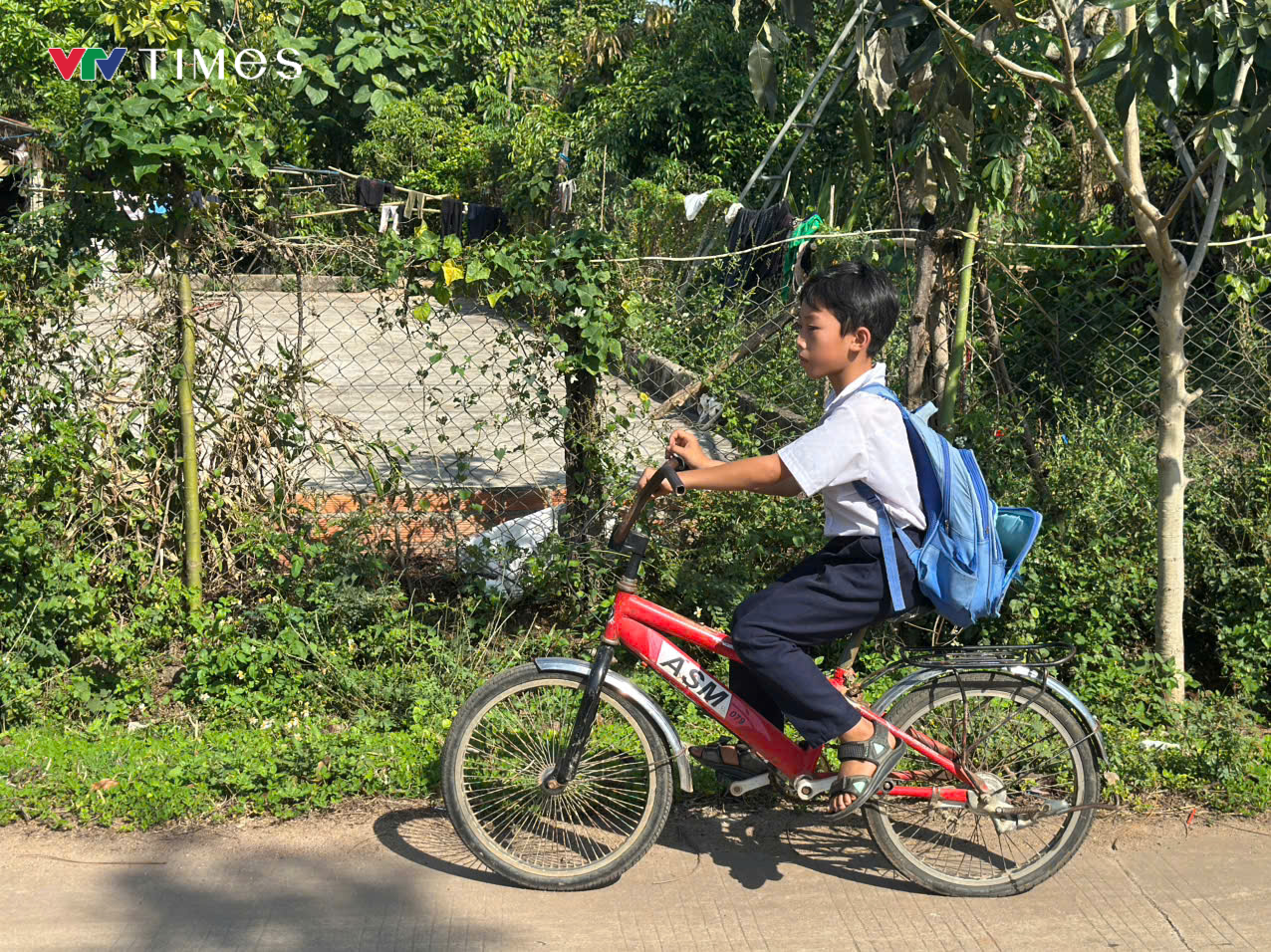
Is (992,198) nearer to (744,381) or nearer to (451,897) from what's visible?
(744,381)

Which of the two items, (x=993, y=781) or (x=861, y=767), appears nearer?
(x=861, y=767)

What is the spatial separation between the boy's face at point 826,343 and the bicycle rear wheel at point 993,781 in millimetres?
1071

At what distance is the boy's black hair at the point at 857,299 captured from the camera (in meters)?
3.59

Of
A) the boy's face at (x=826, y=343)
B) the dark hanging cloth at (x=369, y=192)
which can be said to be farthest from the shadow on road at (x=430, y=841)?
the dark hanging cloth at (x=369, y=192)

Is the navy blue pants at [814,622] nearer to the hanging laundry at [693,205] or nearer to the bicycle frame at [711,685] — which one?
the bicycle frame at [711,685]

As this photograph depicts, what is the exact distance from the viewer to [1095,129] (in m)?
4.27

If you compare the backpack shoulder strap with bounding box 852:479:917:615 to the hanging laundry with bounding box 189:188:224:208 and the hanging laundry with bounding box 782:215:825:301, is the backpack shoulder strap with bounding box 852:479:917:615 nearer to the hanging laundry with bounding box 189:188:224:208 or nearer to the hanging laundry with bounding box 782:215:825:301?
the hanging laundry with bounding box 782:215:825:301

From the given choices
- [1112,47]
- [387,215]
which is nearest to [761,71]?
[1112,47]

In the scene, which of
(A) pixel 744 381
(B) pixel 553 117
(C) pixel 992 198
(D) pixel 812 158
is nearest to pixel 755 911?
(A) pixel 744 381

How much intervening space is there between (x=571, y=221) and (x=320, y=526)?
1742mm

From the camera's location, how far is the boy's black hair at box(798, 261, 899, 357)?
3586 mm

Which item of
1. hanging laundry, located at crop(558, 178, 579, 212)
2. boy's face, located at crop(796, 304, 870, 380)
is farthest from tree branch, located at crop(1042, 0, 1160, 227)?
hanging laundry, located at crop(558, 178, 579, 212)

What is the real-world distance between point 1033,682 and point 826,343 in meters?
1.25

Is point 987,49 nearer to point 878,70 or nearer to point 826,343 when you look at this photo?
point 878,70
